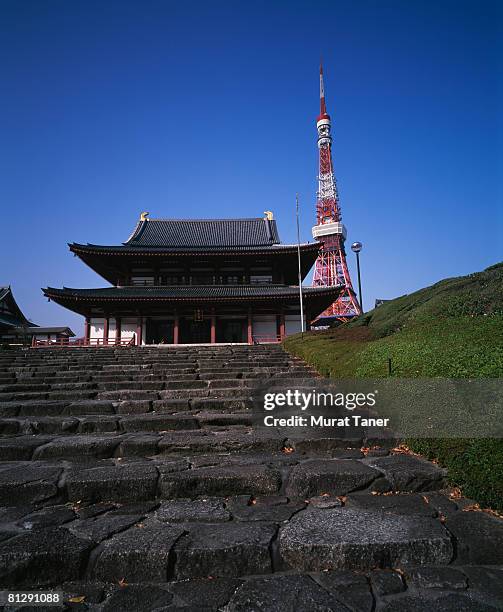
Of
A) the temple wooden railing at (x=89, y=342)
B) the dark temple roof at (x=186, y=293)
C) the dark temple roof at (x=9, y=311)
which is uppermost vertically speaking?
the dark temple roof at (x=9, y=311)

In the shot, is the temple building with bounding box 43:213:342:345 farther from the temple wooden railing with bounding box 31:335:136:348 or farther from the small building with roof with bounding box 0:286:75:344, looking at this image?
the small building with roof with bounding box 0:286:75:344

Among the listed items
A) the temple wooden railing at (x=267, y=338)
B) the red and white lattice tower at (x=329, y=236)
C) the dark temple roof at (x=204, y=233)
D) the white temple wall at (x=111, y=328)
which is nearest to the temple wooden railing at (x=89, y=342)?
the white temple wall at (x=111, y=328)

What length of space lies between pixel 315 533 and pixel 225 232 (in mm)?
29085

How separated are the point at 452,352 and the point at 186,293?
62.5 feet

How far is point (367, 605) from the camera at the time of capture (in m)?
1.82

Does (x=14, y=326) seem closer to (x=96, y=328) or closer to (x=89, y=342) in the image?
(x=96, y=328)

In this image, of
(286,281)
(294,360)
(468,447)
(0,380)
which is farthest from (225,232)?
(468,447)

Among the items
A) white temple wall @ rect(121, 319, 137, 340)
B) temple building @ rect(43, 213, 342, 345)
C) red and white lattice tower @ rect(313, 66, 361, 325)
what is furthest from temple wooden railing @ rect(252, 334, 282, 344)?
red and white lattice tower @ rect(313, 66, 361, 325)

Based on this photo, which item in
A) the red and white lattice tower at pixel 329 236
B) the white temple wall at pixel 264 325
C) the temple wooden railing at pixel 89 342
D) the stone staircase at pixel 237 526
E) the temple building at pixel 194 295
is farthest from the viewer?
the red and white lattice tower at pixel 329 236

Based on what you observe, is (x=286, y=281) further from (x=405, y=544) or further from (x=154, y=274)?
(x=405, y=544)

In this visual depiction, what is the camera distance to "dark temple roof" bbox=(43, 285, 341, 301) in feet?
68.5

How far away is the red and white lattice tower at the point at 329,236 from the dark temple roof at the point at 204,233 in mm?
23758

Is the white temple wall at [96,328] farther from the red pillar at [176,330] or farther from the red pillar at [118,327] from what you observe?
the red pillar at [176,330]

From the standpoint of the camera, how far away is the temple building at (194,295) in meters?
21.5
